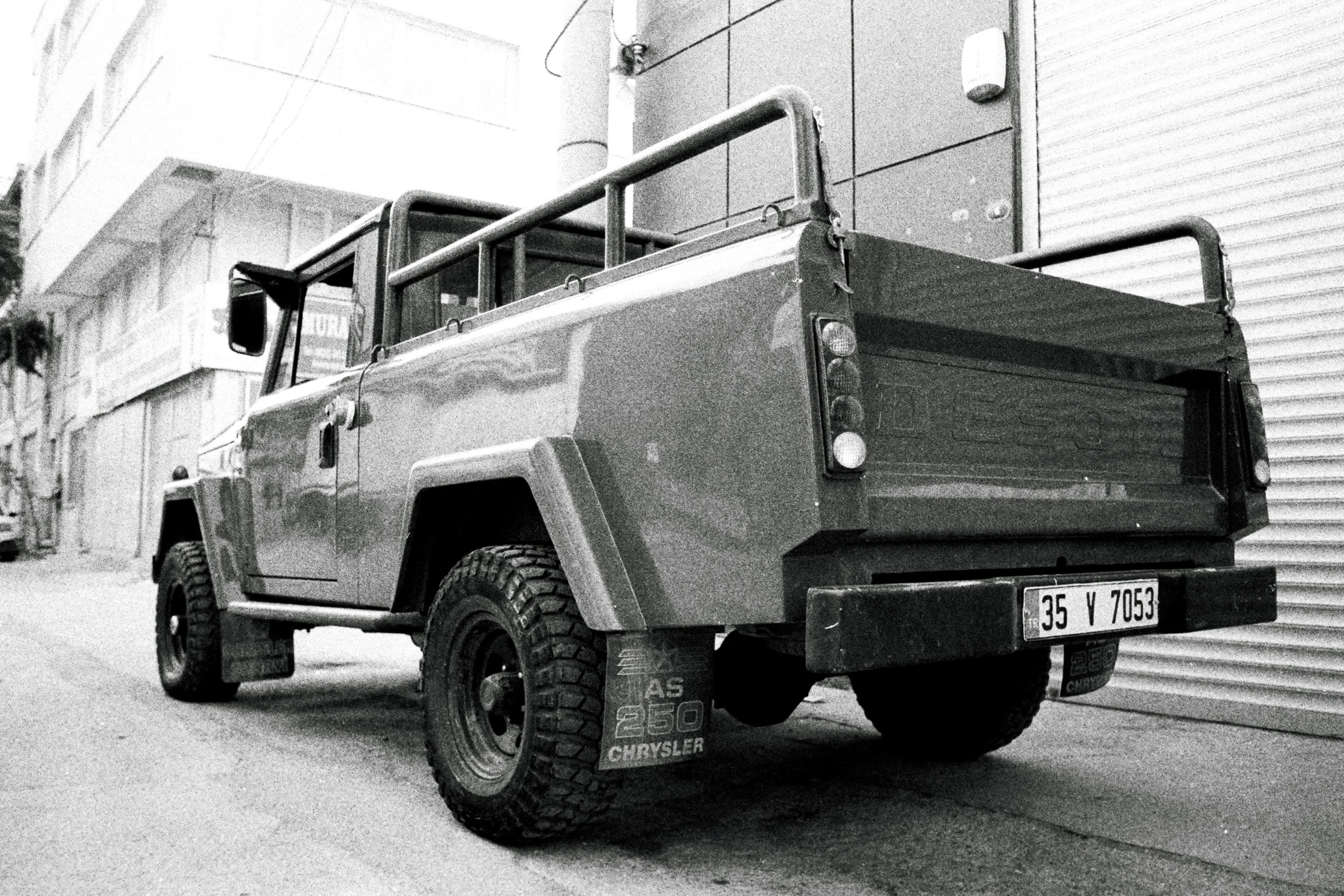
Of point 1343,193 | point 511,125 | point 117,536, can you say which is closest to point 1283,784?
point 1343,193

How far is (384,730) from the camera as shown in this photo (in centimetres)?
479

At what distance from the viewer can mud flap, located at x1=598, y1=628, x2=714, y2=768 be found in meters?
2.72

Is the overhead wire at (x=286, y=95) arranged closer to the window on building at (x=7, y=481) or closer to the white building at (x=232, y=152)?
the white building at (x=232, y=152)

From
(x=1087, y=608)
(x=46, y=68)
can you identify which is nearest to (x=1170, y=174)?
(x=1087, y=608)

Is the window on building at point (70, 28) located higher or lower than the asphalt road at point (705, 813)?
higher

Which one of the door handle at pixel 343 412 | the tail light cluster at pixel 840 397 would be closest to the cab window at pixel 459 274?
the door handle at pixel 343 412

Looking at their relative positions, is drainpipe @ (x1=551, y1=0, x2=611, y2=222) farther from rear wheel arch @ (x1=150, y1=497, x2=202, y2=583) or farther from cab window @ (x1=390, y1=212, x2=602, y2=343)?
cab window @ (x1=390, y1=212, x2=602, y2=343)

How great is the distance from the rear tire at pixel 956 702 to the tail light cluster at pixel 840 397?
1667 millimetres

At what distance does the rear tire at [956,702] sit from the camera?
392cm

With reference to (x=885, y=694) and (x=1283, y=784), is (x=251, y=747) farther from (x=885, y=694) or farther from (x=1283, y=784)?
(x=1283, y=784)

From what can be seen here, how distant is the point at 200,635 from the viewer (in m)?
5.16

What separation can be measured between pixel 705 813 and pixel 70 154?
2620 centimetres

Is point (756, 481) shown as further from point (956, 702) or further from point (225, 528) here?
point (225, 528)

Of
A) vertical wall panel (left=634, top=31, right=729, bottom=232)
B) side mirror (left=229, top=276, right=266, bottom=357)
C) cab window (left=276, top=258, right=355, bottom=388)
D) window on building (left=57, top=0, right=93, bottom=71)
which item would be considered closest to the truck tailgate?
cab window (left=276, top=258, right=355, bottom=388)
